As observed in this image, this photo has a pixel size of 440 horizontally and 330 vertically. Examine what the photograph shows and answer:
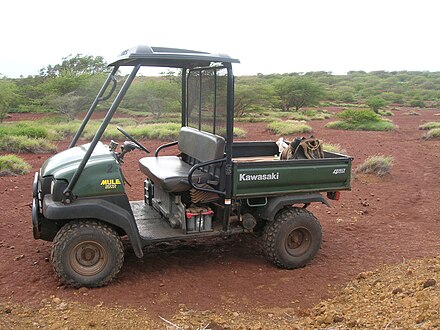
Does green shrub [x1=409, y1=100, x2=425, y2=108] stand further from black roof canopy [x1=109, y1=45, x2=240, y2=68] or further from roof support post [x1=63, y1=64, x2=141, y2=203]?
roof support post [x1=63, y1=64, x2=141, y2=203]

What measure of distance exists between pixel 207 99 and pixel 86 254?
89.9 inches

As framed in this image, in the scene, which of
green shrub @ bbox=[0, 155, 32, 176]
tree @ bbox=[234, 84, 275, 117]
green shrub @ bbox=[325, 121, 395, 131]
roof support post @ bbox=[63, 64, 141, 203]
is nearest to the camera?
roof support post @ bbox=[63, 64, 141, 203]

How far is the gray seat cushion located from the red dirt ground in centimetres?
91

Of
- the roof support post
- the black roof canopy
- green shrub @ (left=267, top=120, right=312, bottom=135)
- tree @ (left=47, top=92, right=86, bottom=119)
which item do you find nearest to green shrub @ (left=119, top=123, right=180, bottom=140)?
green shrub @ (left=267, top=120, right=312, bottom=135)

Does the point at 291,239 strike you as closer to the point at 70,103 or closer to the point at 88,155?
the point at 88,155

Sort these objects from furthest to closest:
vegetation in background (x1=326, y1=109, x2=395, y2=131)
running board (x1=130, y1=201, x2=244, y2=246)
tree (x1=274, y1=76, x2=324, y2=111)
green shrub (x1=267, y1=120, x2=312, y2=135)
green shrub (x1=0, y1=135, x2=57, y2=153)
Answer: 1. tree (x1=274, y1=76, x2=324, y2=111)
2. vegetation in background (x1=326, y1=109, x2=395, y2=131)
3. green shrub (x1=267, y1=120, x2=312, y2=135)
4. green shrub (x1=0, y1=135, x2=57, y2=153)
5. running board (x1=130, y1=201, x2=244, y2=246)

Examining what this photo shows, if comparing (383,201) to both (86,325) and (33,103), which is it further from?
(33,103)

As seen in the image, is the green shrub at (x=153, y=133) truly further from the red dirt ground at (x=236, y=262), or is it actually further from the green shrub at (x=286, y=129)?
the red dirt ground at (x=236, y=262)

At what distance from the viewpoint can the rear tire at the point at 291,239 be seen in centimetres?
564

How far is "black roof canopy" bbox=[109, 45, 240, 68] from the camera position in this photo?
191 inches

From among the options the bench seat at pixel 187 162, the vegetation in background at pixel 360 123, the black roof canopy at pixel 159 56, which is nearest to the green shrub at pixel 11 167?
the bench seat at pixel 187 162

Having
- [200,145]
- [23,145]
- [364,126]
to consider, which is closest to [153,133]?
[23,145]

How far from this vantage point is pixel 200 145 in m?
5.90

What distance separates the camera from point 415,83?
7319 centimetres
